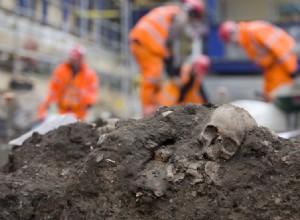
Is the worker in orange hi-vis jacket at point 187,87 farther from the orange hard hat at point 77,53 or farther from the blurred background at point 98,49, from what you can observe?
the orange hard hat at point 77,53

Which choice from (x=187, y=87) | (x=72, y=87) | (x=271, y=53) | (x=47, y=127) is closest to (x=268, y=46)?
(x=271, y=53)

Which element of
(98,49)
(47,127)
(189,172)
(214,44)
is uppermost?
(189,172)

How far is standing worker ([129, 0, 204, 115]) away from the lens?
7246 mm

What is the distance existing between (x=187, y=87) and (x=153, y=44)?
0.99 m

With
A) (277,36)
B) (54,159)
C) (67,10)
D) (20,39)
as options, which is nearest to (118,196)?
(54,159)

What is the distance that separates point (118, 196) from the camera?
5.73 feet

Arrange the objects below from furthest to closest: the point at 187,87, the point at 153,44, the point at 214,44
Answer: the point at 214,44
the point at 187,87
the point at 153,44

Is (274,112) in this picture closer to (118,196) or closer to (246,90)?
(118,196)

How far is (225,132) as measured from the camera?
177 cm

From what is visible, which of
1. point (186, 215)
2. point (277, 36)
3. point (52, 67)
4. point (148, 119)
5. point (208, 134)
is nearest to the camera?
point (186, 215)

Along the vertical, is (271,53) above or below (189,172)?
below

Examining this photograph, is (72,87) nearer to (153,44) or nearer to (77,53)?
(77,53)

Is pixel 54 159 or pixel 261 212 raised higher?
pixel 261 212

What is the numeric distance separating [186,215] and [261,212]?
0.21 meters
